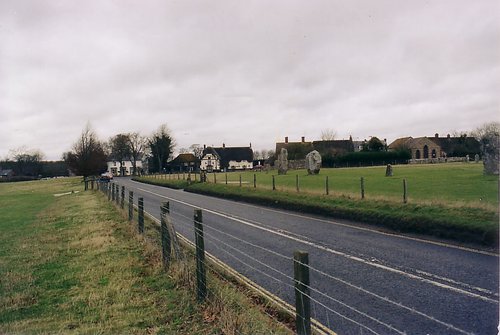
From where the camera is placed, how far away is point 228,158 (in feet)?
430

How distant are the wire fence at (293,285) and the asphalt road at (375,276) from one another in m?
0.02

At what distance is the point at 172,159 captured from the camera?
126m

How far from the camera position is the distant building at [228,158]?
126 m

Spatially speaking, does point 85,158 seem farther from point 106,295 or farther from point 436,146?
point 436,146

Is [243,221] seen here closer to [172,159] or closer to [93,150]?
[93,150]

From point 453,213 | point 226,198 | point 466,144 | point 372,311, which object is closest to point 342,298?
point 372,311

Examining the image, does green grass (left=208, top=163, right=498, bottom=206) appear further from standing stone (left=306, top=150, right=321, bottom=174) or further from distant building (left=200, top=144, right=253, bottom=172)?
distant building (left=200, top=144, right=253, bottom=172)

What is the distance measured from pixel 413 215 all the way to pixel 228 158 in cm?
11882

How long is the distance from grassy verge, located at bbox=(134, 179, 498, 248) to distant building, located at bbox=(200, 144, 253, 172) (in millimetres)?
105815

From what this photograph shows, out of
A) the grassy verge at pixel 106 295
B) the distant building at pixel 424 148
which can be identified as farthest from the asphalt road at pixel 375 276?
the distant building at pixel 424 148

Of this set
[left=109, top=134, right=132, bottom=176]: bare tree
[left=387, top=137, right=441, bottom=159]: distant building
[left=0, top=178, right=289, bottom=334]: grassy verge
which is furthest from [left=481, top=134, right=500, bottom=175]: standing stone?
[left=109, top=134, right=132, bottom=176]: bare tree

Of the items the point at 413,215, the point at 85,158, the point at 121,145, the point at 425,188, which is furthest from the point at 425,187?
the point at 121,145

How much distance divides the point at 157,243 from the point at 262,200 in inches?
500

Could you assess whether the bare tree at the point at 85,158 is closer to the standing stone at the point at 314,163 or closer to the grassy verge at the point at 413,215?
the standing stone at the point at 314,163
